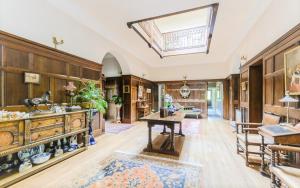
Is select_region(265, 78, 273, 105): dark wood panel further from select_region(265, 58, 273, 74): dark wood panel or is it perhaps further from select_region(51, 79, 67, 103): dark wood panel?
select_region(51, 79, 67, 103): dark wood panel

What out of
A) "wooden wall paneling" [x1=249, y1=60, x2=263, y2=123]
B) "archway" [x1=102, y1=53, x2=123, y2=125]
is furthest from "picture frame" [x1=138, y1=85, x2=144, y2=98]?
"wooden wall paneling" [x1=249, y1=60, x2=263, y2=123]

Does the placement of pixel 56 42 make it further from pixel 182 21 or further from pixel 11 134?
pixel 182 21

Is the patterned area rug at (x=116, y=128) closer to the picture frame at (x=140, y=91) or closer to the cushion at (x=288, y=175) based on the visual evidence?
the picture frame at (x=140, y=91)

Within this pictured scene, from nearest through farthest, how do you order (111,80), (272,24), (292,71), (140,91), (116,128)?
(292,71), (272,24), (116,128), (111,80), (140,91)

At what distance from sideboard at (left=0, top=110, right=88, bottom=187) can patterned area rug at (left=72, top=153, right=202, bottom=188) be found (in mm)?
866

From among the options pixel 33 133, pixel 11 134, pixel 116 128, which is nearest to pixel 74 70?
pixel 33 133

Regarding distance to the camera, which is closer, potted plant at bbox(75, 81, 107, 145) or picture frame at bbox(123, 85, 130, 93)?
potted plant at bbox(75, 81, 107, 145)

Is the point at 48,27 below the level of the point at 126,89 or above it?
above

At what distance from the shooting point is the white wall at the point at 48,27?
98.5 inches

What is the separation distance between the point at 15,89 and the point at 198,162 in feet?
12.1

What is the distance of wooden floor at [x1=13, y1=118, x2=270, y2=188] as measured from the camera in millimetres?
2145

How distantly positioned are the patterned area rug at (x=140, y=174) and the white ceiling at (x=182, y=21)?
178 inches

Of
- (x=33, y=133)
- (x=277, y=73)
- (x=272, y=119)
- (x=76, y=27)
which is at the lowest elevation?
(x=33, y=133)

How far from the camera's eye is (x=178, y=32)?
5.96 metres
